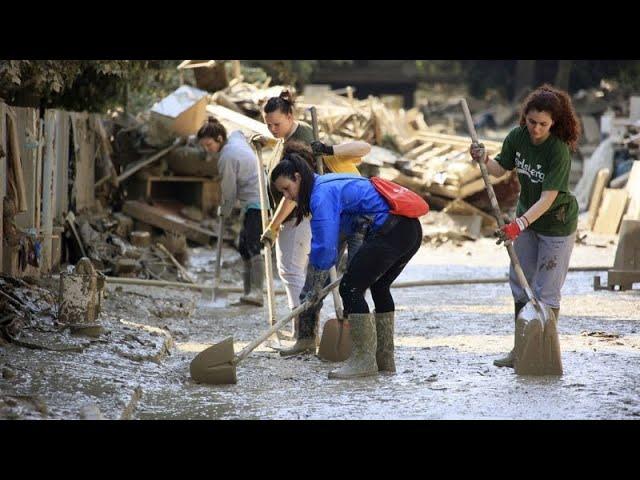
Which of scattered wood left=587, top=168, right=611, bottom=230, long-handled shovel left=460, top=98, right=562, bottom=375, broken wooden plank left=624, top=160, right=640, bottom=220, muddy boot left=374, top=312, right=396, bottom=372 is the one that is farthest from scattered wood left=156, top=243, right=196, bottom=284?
scattered wood left=587, top=168, right=611, bottom=230

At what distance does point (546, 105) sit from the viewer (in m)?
7.17

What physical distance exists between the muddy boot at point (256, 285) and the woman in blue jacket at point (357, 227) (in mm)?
3690

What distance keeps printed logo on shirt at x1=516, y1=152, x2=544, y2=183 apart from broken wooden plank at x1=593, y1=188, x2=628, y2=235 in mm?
10913

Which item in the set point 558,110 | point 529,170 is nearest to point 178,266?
point 529,170

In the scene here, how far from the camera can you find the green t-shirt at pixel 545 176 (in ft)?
23.7

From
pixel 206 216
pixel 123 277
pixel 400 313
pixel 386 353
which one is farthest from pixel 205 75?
pixel 386 353

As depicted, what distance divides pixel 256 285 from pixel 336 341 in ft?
10.6

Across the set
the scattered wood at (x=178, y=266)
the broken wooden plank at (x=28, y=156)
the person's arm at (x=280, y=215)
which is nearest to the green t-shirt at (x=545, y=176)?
the person's arm at (x=280, y=215)

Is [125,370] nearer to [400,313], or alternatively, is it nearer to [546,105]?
[546,105]

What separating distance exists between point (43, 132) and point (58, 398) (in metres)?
5.27

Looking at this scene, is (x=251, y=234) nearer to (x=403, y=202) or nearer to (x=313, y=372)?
(x=313, y=372)

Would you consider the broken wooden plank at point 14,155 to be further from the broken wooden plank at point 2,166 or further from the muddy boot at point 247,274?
the muddy boot at point 247,274

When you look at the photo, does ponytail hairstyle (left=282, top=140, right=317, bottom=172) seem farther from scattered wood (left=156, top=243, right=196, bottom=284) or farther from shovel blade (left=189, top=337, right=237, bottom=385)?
scattered wood (left=156, top=243, right=196, bottom=284)

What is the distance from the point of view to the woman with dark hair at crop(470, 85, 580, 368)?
7195 mm
